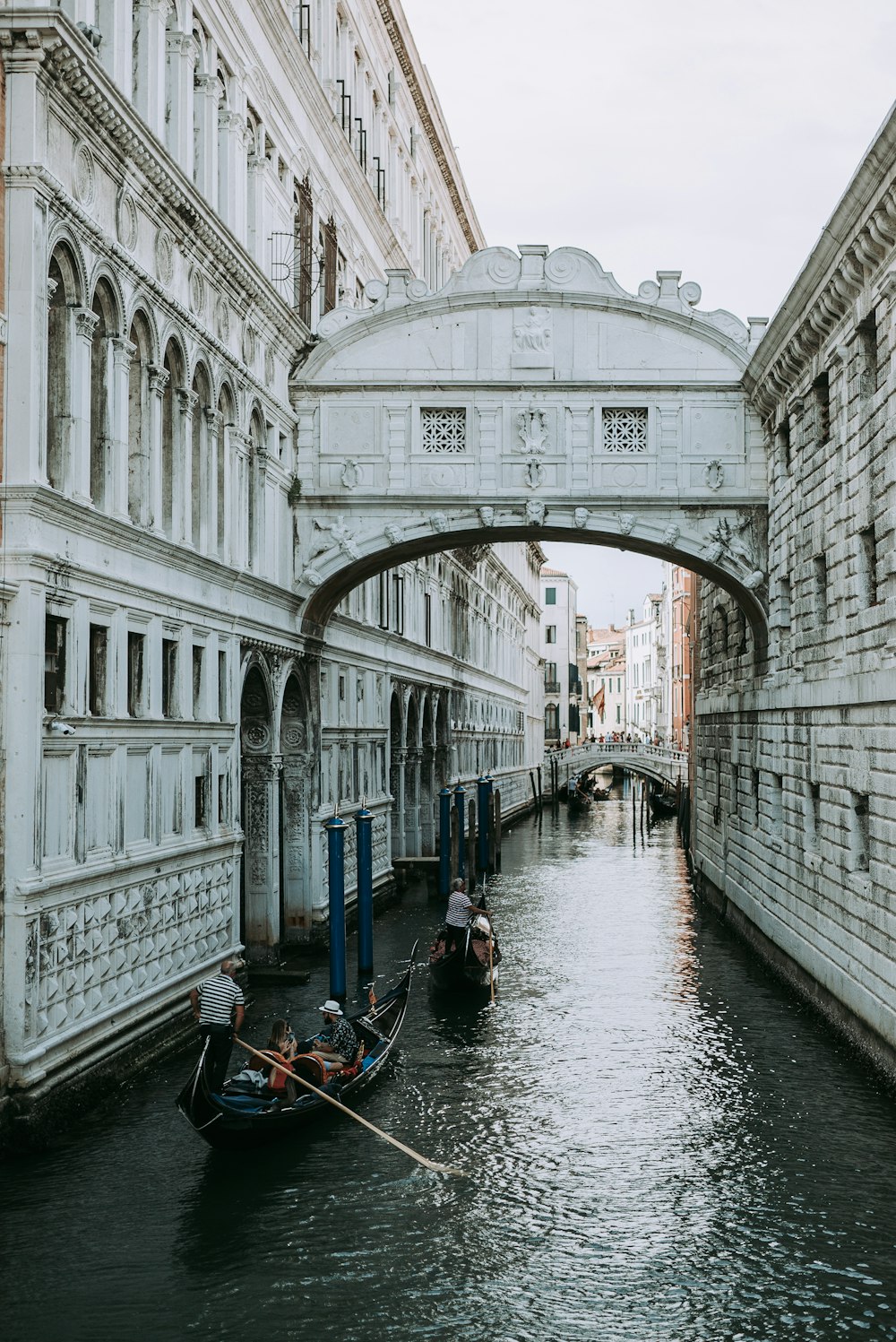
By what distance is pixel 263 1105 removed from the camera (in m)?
11.1

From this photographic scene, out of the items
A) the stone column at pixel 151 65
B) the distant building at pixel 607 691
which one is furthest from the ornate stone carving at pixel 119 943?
the distant building at pixel 607 691

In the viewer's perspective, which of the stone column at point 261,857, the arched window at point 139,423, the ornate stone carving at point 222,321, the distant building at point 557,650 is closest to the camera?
the arched window at point 139,423

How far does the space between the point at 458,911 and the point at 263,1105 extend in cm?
717

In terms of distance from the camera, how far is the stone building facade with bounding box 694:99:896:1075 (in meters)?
12.9

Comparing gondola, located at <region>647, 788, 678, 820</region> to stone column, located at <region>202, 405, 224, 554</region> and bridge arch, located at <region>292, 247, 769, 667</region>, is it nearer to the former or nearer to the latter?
bridge arch, located at <region>292, 247, 769, 667</region>

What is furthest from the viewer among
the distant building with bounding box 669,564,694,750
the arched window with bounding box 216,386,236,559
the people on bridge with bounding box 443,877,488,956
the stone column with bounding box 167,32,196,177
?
the distant building with bounding box 669,564,694,750

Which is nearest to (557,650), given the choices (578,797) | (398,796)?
(578,797)

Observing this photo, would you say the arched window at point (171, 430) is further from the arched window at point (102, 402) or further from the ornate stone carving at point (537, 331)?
the ornate stone carving at point (537, 331)

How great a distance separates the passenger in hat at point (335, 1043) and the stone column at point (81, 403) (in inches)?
190

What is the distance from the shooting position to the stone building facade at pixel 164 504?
412 inches

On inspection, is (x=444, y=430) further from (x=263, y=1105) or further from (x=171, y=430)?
(x=263, y=1105)

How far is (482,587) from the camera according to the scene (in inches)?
1708

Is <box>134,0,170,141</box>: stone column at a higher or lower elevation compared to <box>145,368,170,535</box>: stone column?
higher

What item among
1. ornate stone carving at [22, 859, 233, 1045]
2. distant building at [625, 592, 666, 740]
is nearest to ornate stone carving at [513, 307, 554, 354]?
ornate stone carving at [22, 859, 233, 1045]
